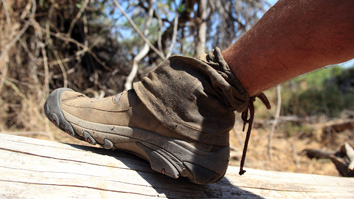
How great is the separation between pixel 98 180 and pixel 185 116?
409mm

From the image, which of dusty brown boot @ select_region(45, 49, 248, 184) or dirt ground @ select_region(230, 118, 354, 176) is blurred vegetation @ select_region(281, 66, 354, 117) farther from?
dusty brown boot @ select_region(45, 49, 248, 184)

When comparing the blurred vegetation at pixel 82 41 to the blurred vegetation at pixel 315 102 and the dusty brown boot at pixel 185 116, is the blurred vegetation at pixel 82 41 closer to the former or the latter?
the dusty brown boot at pixel 185 116

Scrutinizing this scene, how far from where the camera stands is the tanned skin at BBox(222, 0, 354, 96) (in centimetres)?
74

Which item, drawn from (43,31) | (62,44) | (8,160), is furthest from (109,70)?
(8,160)

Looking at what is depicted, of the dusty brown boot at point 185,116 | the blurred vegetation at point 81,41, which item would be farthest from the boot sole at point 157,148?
the blurred vegetation at point 81,41

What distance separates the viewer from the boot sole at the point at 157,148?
3.25ft

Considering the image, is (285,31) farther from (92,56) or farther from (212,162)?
(92,56)

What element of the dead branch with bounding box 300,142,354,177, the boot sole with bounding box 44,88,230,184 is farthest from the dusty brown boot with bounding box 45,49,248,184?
→ the dead branch with bounding box 300,142,354,177

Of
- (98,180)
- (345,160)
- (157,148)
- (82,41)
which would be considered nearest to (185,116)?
(157,148)

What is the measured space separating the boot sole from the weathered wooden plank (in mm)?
77

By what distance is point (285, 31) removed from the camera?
83cm

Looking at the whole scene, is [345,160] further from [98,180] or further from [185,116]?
[98,180]

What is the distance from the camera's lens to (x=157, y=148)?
41.2 inches

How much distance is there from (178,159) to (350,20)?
27.6 inches
